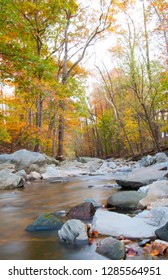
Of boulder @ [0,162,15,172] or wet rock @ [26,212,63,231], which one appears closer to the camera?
wet rock @ [26,212,63,231]

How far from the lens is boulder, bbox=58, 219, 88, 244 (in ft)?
9.67

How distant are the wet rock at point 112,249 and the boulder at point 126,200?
1.88 meters

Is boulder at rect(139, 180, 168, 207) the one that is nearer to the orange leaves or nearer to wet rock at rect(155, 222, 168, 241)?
wet rock at rect(155, 222, 168, 241)

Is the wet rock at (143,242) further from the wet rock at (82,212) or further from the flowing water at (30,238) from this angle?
the wet rock at (82,212)

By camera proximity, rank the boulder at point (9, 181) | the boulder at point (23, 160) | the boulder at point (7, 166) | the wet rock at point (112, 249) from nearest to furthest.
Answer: the wet rock at point (112, 249), the boulder at point (9, 181), the boulder at point (7, 166), the boulder at point (23, 160)

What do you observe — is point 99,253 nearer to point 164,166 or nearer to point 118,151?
point 164,166

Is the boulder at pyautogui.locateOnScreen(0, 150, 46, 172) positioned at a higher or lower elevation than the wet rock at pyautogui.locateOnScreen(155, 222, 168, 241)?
higher

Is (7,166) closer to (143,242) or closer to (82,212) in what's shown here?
(82,212)

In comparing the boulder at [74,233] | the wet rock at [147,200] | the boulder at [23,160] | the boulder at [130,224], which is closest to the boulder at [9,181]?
the boulder at [23,160]

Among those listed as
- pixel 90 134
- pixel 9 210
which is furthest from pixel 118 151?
pixel 9 210

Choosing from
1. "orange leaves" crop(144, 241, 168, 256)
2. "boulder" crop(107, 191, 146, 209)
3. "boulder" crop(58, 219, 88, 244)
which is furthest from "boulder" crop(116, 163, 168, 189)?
"orange leaves" crop(144, 241, 168, 256)

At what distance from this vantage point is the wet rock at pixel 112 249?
245 cm

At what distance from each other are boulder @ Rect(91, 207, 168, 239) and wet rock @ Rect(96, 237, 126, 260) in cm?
35

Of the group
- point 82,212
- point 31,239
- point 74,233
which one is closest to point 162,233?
point 74,233
